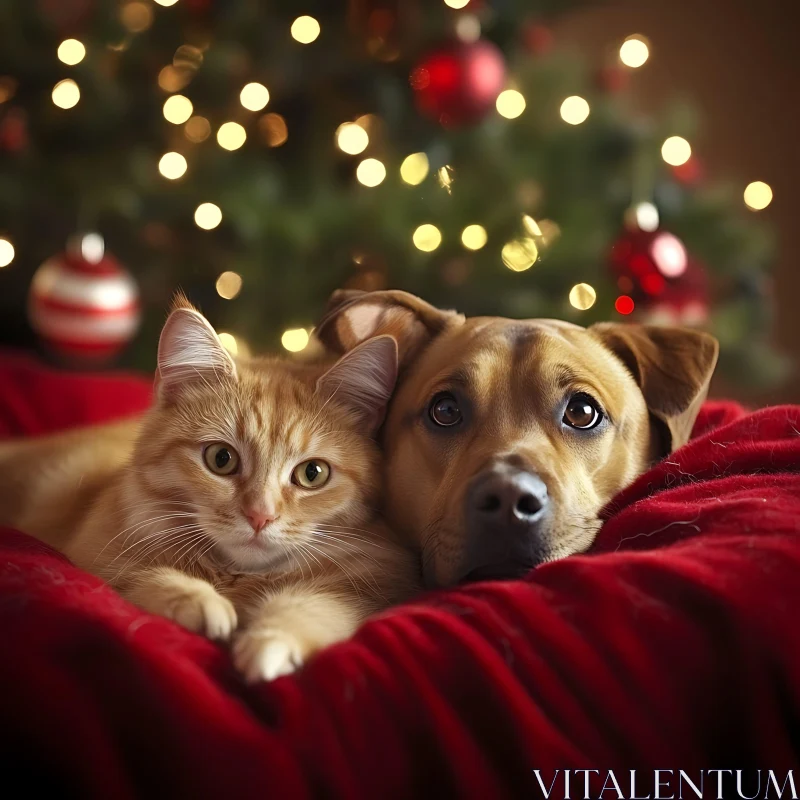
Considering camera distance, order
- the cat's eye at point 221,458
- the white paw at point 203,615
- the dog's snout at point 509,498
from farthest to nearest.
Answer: the cat's eye at point 221,458 → the dog's snout at point 509,498 → the white paw at point 203,615

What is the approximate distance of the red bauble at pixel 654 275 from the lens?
254cm

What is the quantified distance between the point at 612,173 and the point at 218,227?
5.03ft

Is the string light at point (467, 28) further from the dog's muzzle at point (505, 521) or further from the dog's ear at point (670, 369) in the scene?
the dog's muzzle at point (505, 521)

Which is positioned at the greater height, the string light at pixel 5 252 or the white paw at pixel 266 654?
the string light at pixel 5 252

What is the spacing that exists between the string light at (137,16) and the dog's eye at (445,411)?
2.31 metres

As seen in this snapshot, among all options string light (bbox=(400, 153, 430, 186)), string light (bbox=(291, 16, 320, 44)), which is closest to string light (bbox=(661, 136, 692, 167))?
string light (bbox=(400, 153, 430, 186))

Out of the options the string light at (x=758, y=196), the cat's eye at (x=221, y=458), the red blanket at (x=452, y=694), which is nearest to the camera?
the red blanket at (x=452, y=694)

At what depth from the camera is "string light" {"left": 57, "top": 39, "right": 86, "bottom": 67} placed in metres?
2.86

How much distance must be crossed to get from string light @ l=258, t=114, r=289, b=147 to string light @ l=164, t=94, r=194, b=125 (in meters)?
0.31

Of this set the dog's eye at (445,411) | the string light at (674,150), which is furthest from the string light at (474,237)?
the dog's eye at (445,411)

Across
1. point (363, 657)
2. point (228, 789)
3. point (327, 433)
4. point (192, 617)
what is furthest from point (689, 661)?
point (327, 433)

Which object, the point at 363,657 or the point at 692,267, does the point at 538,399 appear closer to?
the point at 363,657

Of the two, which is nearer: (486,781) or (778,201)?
(486,781)

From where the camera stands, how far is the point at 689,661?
88 centimetres
